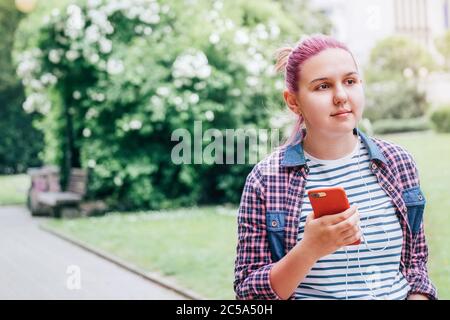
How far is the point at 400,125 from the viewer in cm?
624

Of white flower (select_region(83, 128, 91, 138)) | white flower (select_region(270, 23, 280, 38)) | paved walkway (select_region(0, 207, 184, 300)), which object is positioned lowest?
paved walkway (select_region(0, 207, 184, 300))

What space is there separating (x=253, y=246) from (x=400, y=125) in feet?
18.0

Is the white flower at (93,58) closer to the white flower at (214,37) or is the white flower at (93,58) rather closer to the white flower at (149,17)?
the white flower at (149,17)

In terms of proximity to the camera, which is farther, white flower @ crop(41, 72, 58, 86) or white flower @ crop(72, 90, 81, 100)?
white flower @ crop(72, 90, 81, 100)

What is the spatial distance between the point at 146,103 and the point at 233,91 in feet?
2.69

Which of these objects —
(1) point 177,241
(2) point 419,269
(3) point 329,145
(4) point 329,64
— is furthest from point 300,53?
(1) point 177,241

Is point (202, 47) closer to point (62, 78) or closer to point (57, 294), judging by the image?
point (62, 78)

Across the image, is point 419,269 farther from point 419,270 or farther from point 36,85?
point 36,85

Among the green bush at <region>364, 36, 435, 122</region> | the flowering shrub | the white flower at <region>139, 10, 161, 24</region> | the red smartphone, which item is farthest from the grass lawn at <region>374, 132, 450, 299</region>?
the white flower at <region>139, 10, 161, 24</region>

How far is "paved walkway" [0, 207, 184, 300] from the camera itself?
2977mm

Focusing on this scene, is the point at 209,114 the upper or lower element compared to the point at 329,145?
upper

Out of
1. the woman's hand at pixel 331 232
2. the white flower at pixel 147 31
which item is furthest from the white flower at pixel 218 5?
the woman's hand at pixel 331 232

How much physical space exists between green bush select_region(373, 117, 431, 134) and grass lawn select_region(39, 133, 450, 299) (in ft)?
0.34

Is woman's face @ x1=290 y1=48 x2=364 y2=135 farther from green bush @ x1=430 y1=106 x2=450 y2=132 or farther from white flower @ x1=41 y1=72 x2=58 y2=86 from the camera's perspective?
white flower @ x1=41 y1=72 x2=58 y2=86
